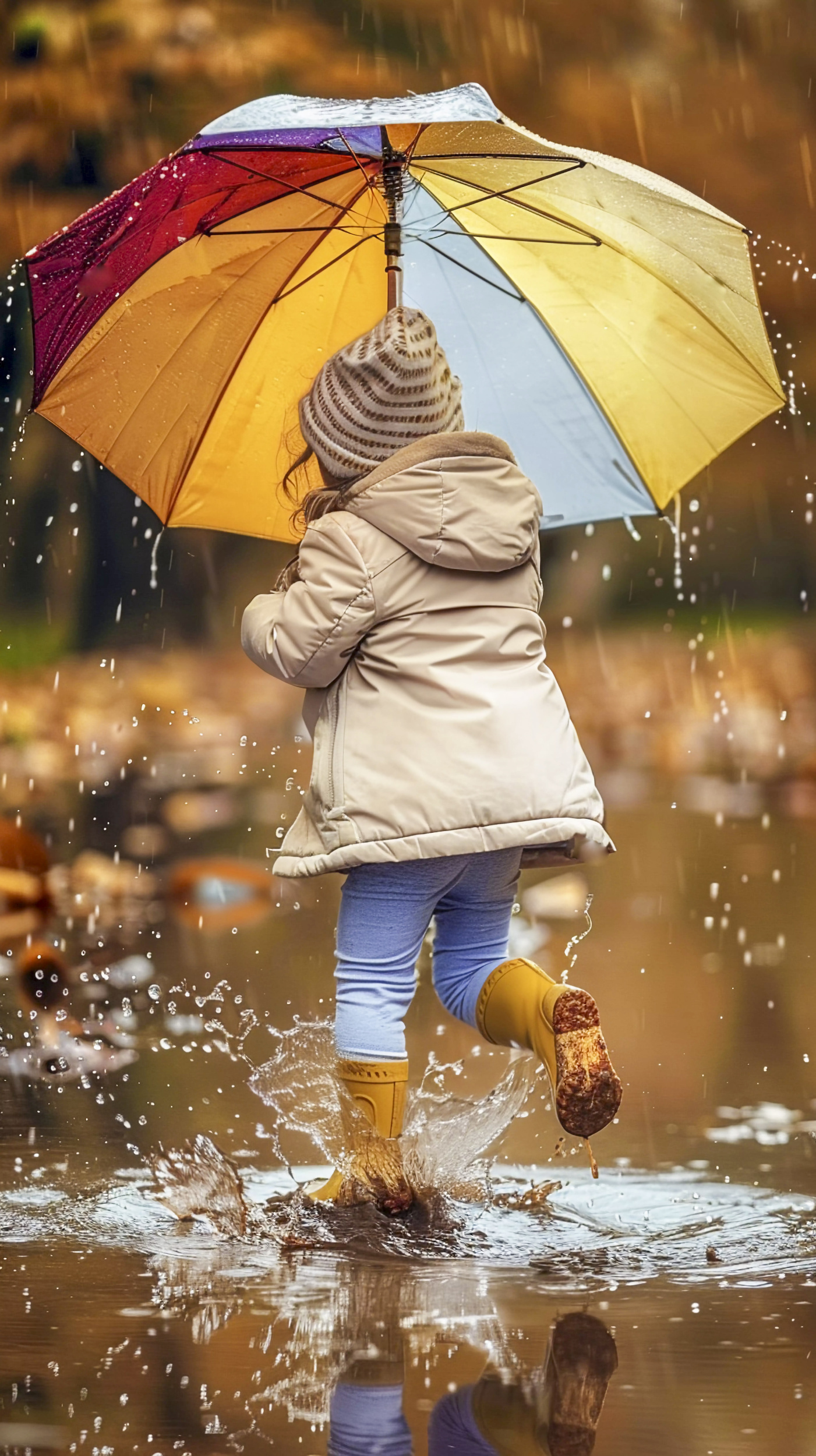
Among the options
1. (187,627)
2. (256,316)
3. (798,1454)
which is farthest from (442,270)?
(187,627)

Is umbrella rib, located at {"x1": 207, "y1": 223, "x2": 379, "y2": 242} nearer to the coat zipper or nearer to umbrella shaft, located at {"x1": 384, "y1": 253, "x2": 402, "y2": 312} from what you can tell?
umbrella shaft, located at {"x1": 384, "y1": 253, "x2": 402, "y2": 312}

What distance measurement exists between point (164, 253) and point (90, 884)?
9.49ft

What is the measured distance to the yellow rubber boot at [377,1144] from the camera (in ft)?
8.00

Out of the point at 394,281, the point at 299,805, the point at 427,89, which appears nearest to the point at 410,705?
the point at 394,281

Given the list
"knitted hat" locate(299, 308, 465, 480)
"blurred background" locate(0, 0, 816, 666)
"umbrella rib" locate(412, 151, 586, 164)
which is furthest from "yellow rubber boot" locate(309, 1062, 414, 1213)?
"blurred background" locate(0, 0, 816, 666)

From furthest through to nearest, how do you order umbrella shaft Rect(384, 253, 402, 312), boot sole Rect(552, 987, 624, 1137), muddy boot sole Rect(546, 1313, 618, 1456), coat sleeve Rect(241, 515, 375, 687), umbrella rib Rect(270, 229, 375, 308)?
umbrella rib Rect(270, 229, 375, 308) → umbrella shaft Rect(384, 253, 402, 312) → coat sleeve Rect(241, 515, 375, 687) → boot sole Rect(552, 987, 624, 1137) → muddy boot sole Rect(546, 1313, 618, 1456)

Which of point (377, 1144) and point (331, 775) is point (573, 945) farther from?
point (331, 775)

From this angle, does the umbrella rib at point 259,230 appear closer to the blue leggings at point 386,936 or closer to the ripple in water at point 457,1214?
the blue leggings at point 386,936

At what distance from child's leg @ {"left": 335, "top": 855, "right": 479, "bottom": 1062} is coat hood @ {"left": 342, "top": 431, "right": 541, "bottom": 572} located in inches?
16.1

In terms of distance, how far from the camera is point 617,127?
12.9 metres

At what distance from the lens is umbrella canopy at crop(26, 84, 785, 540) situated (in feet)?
9.22

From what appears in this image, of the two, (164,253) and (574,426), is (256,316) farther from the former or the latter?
(574,426)

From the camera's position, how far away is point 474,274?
3.00 meters

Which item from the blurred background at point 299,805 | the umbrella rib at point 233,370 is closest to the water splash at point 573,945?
the blurred background at point 299,805
